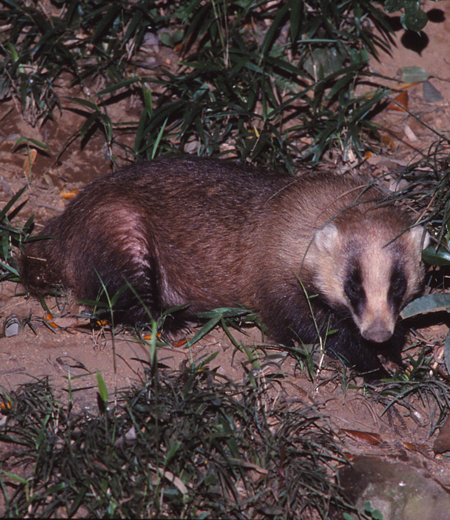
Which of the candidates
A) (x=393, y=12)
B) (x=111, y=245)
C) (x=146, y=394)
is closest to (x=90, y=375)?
(x=146, y=394)

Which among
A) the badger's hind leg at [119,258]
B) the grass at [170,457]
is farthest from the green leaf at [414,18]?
the grass at [170,457]

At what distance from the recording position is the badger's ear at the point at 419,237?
5094mm

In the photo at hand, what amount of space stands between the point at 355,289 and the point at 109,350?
2.01 meters

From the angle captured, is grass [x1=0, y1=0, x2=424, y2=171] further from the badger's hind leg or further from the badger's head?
the badger's head

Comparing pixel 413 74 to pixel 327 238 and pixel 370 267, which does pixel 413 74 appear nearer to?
pixel 327 238

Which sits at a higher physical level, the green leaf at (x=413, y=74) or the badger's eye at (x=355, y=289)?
the green leaf at (x=413, y=74)

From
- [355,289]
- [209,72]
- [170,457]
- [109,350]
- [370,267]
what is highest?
[209,72]

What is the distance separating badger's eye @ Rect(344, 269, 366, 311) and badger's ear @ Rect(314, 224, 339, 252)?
0.26 metres

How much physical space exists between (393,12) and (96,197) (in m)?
3.84

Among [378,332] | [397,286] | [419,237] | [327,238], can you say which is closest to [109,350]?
[327,238]

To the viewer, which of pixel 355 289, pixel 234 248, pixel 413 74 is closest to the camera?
pixel 355 289

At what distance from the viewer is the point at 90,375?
4.80 m

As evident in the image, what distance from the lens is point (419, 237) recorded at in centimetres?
513

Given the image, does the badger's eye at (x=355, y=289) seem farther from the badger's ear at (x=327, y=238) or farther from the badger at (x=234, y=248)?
the badger's ear at (x=327, y=238)
